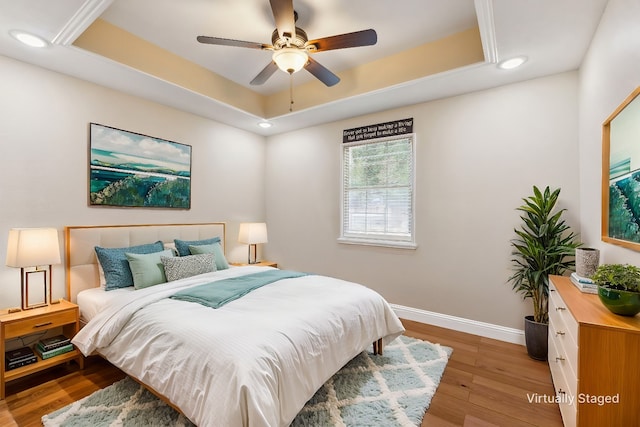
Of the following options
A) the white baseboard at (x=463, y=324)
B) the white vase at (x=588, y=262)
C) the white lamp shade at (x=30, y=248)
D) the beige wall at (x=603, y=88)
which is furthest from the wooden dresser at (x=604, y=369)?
the white lamp shade at (x=30, y=248)

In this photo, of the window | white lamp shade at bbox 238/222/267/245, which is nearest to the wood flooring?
the window

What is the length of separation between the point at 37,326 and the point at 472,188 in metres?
3.98

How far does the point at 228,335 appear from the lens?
1600 millimetres

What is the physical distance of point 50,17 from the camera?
1943mm

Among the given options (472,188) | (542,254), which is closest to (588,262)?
(542,254)

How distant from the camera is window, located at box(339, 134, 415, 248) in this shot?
355 centimetres

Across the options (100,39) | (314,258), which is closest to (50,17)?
(100,39)

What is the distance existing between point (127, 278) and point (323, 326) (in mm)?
1984

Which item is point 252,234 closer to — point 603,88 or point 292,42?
point 292,42

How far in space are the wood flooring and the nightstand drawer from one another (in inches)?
16.3

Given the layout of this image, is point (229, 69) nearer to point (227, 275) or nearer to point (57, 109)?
point (57, 109)

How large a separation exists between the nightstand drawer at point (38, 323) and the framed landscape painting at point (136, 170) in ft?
3.60

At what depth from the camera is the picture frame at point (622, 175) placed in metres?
1.48

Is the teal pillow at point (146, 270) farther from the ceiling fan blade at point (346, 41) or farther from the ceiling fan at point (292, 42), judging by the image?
the ceiling fan blade at point (346, 41)
